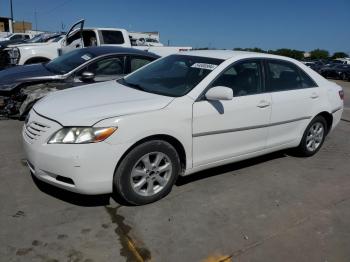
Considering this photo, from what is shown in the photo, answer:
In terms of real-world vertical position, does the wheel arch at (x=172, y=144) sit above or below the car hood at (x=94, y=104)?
below

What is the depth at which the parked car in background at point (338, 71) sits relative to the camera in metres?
25.3

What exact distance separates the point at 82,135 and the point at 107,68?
3.86m

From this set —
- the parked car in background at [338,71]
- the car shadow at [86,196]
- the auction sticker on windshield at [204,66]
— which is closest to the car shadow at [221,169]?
the car shadow at [86,196]

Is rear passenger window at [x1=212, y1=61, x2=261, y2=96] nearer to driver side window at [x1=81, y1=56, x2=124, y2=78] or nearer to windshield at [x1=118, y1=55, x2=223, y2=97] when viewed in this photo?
windshield at [x1=118, y1=55, x2=223, y2=97]

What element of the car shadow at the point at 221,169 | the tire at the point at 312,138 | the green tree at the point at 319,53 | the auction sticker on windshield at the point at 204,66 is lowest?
the green tree at the point at 319,53

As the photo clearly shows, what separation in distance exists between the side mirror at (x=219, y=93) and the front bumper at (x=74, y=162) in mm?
1069

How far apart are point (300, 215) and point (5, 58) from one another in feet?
33.7

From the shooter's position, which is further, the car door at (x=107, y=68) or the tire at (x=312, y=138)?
the car door at (x=107, y=68)

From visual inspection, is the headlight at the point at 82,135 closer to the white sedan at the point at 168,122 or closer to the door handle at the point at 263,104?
the white sedan at the point at 168,122

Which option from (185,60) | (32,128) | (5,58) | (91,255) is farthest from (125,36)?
(91,255)

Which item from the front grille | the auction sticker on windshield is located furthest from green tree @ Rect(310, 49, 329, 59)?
the front grille

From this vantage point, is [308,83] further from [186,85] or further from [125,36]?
[125,36]

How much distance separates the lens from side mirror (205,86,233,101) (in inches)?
145

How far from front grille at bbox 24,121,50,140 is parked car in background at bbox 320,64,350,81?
25631mm
